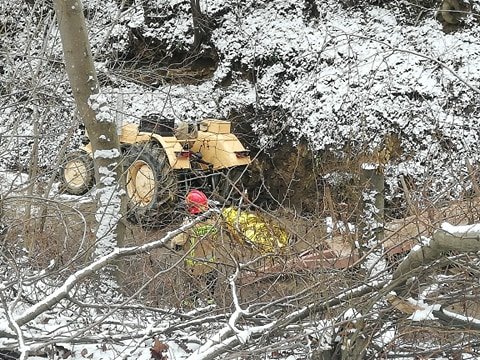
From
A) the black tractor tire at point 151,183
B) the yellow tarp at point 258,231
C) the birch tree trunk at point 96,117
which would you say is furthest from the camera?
the black tractor tire at point 151,183

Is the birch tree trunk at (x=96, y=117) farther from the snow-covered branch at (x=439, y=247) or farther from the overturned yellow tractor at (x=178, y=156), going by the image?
the snow-covered branch at (x=439, y=247)

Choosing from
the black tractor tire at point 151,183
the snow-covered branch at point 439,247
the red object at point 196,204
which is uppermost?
the snow-covered branch at point 439,247

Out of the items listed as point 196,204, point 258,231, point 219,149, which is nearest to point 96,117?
point 196,204

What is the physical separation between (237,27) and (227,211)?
8.97m

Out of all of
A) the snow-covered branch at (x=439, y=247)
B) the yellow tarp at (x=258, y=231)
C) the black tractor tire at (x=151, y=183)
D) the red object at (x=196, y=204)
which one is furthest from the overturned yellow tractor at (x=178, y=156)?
the snow-covered branch at (x=439, y=247)

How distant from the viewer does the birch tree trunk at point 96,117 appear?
5.86 meters

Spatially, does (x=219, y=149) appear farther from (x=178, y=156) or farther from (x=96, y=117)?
(x=96, y=117)

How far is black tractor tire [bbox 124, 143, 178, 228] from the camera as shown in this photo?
7363mm

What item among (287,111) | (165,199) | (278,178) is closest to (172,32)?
(287,111)

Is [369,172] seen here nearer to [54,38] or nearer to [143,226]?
[143,226]

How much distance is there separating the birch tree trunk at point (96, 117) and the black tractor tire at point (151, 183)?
860 millimetres

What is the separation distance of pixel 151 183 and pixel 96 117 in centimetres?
256

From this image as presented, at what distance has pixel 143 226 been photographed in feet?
23.8

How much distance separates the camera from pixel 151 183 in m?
8.62
